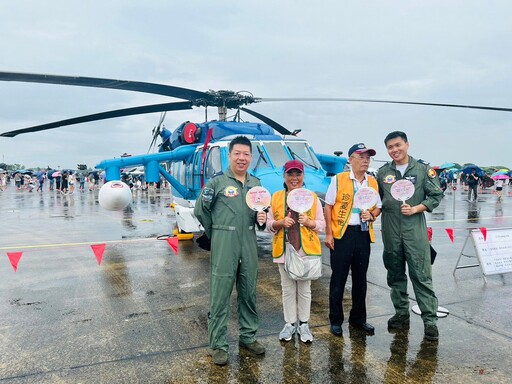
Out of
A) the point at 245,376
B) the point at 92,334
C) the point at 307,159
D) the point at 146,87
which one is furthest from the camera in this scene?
the point at 307,159

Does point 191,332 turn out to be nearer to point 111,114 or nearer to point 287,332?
point 287,332

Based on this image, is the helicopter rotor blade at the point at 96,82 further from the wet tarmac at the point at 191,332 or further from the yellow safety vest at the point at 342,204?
the yellow safety vest at the point at 342,204

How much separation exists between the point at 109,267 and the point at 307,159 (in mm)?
4432

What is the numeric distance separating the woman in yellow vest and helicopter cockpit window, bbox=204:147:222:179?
449 centimetres

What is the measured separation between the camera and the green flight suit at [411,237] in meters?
3.96

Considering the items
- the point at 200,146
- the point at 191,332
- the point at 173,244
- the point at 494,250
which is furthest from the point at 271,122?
the point at 191,332

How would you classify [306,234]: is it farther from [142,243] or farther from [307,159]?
[142,243]

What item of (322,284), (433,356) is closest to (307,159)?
(322,284)

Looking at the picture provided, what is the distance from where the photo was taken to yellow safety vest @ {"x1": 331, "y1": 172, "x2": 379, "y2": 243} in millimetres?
3900

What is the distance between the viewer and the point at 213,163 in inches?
329

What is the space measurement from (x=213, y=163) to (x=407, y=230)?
16.7ft

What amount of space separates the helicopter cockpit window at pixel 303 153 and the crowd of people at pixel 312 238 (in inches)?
162

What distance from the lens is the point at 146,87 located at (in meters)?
7.90

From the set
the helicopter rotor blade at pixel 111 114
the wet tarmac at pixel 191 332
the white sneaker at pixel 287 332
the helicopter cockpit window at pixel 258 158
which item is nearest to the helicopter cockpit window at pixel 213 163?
the helicopter cockpit window at pixel 258 158
